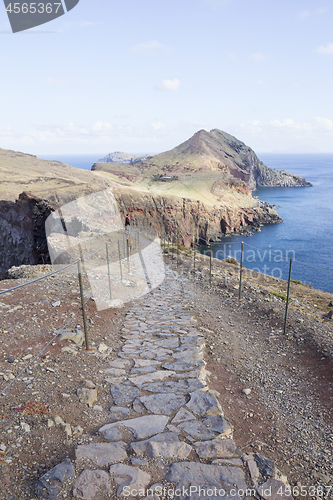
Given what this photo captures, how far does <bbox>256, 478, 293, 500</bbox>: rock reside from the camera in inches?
143

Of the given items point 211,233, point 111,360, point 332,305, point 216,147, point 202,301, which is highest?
point 216,147

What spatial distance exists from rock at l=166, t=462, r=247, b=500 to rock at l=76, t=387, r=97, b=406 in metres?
2.00

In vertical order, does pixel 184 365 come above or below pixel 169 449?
below

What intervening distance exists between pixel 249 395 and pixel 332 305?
12841 mm

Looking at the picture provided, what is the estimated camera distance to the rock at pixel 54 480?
3389 mm

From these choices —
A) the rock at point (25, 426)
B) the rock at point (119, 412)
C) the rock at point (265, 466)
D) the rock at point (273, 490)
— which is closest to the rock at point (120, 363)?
the rock at point (119, 412)

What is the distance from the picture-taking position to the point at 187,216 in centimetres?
6431

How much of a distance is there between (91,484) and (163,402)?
6.35 ft

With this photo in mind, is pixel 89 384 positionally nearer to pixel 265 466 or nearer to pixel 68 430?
pixel 68 430

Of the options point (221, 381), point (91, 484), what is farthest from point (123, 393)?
point (221, 381)

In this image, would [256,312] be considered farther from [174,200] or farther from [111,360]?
[174,200]

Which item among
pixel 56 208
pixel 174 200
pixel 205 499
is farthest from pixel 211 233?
pixel 205 499

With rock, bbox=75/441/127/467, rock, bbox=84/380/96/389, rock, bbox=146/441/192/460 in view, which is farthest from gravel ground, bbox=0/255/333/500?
rock, bbox=146/441/192/460

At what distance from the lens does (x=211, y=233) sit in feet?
223
